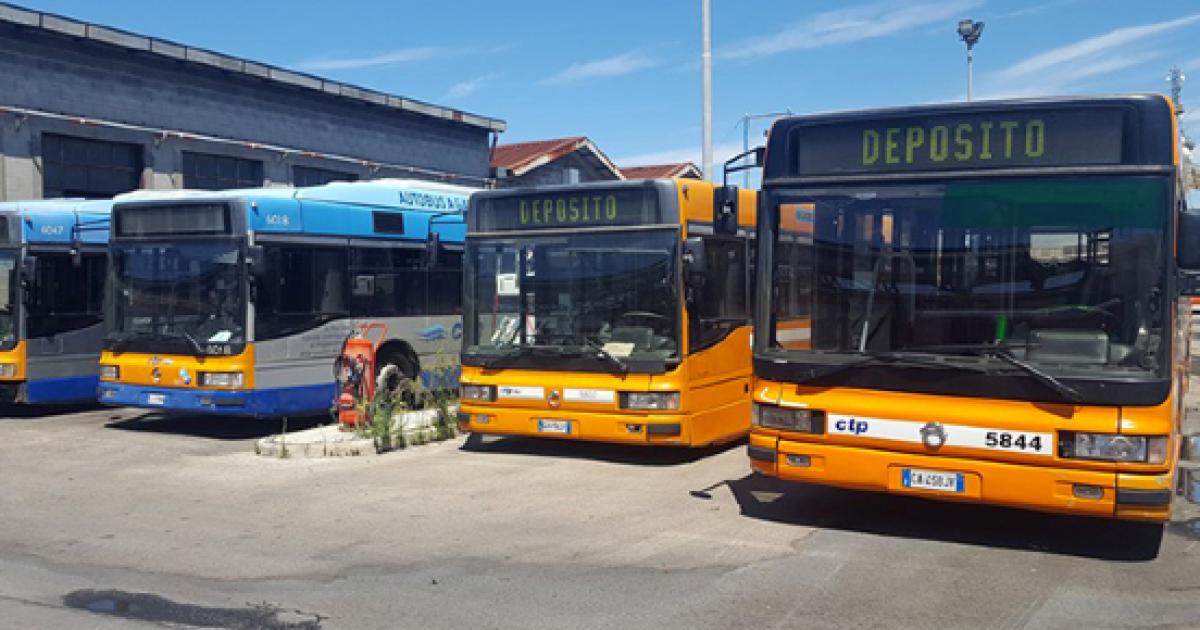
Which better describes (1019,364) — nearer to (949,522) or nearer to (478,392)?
(949,522)

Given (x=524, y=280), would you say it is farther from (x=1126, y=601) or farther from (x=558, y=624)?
(x=1126, y=601)

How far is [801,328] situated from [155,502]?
5.74m

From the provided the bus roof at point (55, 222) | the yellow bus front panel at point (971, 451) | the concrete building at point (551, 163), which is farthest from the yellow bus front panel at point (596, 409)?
the concrete building at point (551, 163)

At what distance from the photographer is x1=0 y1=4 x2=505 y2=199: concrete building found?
21031 millimetres

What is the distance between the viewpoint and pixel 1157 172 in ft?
22.2

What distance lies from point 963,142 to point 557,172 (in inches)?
1092

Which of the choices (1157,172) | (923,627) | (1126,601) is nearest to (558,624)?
(923,627)

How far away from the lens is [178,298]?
42.9 ft

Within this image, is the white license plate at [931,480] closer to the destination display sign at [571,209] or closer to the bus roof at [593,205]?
the bus roof at [593,205]

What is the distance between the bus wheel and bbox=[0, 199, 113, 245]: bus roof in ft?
13.7

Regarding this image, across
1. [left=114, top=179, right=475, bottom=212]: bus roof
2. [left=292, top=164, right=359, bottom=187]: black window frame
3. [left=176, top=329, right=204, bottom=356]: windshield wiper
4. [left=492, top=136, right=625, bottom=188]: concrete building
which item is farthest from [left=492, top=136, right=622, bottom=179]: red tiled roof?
[left=176, top=329, right=204, bottom=356]: windshield wiper

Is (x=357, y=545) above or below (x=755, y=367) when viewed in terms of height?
below

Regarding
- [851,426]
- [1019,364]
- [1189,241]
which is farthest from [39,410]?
[1189,241]

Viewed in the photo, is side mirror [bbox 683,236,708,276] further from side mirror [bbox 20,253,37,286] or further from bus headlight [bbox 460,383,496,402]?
side mirror [bbox 20,253,37,286]
